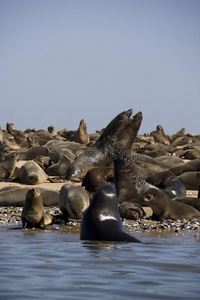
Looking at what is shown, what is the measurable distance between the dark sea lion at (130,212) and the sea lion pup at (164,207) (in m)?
0.23

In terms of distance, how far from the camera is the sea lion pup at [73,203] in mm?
8898

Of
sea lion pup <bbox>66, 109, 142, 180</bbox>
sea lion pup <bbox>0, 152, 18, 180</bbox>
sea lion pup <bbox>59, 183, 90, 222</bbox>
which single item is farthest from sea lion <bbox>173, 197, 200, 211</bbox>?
sea lion pup <bbox>0, 152, 18, 180</bbox>

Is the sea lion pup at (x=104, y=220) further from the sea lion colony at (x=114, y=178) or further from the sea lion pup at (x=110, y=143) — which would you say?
the sea lion pup at (x=110, y=143)

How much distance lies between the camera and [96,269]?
457 centimetres

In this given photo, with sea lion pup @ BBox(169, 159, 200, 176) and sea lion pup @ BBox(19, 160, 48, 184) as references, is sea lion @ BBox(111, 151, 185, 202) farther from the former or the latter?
sea lion pup @ BBox(169, 159, 200, 176)

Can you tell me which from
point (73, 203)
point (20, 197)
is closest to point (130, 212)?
point (73, 203)

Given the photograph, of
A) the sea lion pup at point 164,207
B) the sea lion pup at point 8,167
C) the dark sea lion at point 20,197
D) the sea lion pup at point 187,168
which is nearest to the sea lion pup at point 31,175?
the sea lion pup at point 8,167

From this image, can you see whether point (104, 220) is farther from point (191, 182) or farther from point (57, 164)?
point (57, 164)

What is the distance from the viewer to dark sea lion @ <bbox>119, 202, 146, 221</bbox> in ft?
29.3

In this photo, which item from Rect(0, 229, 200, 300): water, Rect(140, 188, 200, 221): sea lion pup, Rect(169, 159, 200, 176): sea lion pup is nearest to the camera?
Rect(0, 229, 200, 300): water

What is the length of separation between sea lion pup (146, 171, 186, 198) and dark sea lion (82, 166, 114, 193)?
854mm

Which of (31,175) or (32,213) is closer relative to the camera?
(32,213)

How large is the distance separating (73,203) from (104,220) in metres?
2.92

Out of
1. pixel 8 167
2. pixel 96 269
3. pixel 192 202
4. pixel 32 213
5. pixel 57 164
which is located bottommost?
pixel 96 269
